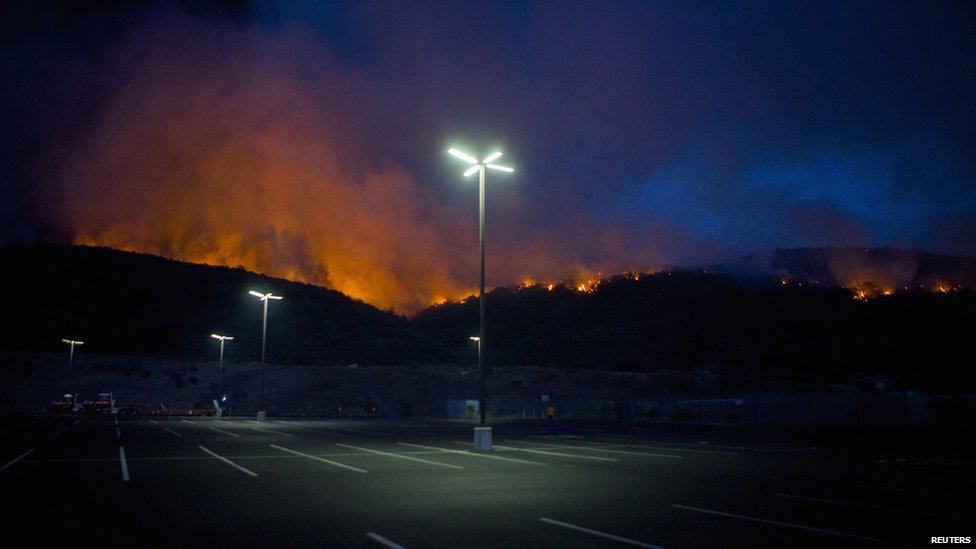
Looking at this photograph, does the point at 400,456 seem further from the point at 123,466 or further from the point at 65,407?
the point at 65,407

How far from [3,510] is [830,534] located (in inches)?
468

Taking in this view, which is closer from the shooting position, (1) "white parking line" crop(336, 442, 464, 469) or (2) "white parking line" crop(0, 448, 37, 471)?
(2) "white parking line" crop(0, 448, 37, 471)

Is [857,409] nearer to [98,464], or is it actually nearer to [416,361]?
[98,464]

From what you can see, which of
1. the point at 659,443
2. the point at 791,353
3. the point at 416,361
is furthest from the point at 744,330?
the point at 659,443

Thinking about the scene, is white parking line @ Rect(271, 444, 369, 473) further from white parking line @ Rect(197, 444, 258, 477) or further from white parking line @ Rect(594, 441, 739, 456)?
white parking line @ Rect(594, 441, 739, 456)

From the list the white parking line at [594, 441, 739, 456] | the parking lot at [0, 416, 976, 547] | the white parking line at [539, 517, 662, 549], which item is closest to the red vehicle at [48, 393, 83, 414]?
the parking lot at [0, 416, 976, 547]

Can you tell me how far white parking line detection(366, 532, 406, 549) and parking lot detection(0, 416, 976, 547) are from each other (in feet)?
0.12

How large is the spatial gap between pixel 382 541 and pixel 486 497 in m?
4.13

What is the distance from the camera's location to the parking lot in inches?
360

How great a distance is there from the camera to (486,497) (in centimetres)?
1257

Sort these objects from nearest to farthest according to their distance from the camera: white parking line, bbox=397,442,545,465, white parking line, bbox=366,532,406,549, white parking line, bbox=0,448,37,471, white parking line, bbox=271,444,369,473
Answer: white parking line, bbox=366,532,406,549 → white parking line, bbox=0,448,37,471 → white parking line, bbox=271,444,369,473 → white parking line, bbox=397,442,545,465

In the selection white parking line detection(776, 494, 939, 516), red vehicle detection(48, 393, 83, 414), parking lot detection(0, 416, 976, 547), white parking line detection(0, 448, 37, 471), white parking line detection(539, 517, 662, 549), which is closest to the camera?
white parking line detection(539, 517, 662, 549)

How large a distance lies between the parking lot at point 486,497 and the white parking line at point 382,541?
37 millimetres

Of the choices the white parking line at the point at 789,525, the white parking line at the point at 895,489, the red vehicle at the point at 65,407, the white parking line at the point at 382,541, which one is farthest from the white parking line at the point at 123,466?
the red vehicle at the point at 65,407
